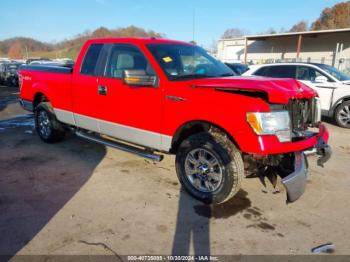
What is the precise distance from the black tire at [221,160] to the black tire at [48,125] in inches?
127

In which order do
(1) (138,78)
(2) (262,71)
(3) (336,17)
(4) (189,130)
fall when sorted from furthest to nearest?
(3) (336,17)
(2) (262,71)
(4) (189,130)
(1) (138,78)

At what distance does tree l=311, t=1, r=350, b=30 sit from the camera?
188ft

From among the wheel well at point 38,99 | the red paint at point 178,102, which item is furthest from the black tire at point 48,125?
the red paint at point 178,102

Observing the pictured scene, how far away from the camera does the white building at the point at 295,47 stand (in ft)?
96.9

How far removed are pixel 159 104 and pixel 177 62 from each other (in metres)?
0.74

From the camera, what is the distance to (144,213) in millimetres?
3543

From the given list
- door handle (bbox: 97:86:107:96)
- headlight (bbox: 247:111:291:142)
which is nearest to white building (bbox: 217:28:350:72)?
headlight (bbox: 247:111:291:142)

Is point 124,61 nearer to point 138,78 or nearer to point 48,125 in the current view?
point 138,78

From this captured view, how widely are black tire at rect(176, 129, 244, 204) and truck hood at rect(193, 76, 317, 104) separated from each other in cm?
57

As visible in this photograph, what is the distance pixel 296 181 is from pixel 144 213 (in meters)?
1.74

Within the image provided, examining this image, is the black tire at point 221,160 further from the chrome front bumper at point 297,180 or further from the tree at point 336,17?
the tree at point 336,17

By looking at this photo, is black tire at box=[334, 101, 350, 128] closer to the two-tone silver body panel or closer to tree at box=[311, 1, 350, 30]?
the two-tone silver body panel

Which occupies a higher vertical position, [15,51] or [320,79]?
[15,51]

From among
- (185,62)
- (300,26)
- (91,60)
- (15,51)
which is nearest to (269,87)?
(185,62)
